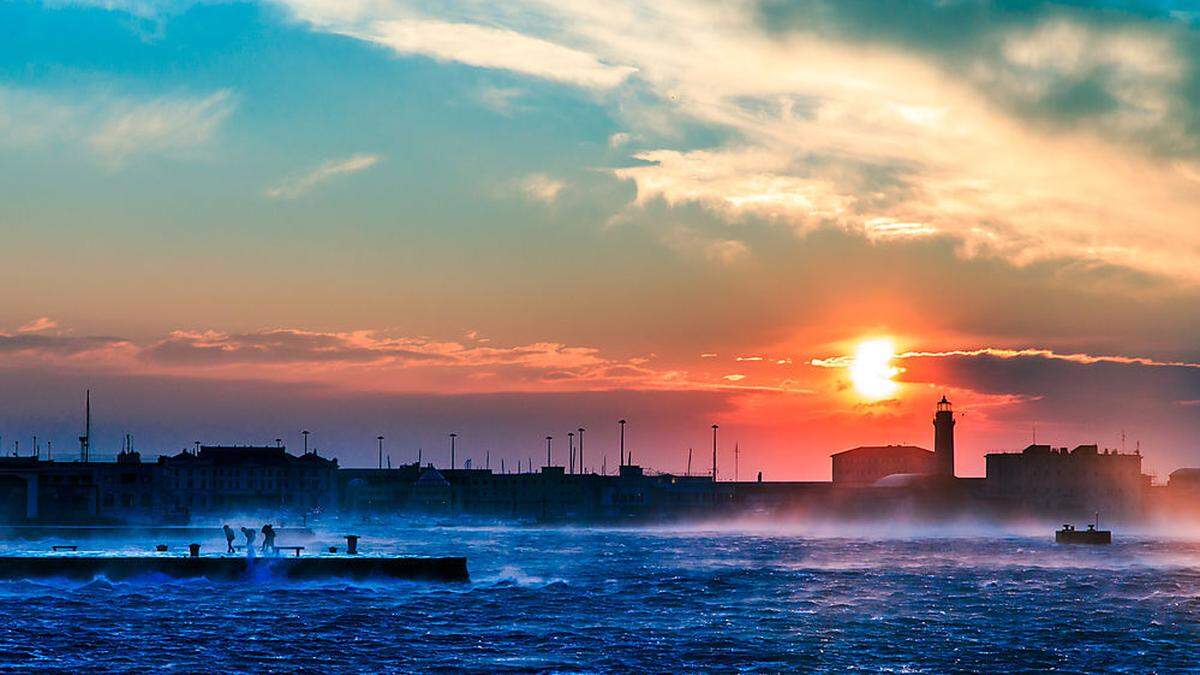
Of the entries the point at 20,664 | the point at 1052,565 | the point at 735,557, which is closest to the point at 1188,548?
the point at 1052,565

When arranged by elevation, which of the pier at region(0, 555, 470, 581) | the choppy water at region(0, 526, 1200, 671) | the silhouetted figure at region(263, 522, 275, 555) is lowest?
the choppy water at region(0, 526, 1200, 671)

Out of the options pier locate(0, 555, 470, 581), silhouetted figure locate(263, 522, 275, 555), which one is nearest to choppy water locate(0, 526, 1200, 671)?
pier locate(0, 555, 470, 581)

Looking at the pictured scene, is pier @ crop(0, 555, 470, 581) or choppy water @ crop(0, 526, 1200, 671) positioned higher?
pier @ crop(0, 555, 470, 581)

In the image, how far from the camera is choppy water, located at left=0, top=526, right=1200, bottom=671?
197 ft

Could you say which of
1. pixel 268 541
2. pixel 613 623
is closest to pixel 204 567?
pixel 268 541

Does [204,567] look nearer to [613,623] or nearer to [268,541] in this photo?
[268,541]

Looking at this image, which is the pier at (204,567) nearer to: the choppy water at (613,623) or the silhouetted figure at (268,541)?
the choppy water at (613,623)

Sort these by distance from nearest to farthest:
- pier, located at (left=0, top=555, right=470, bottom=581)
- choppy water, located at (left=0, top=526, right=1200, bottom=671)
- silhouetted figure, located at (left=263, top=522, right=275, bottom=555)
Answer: choppy water, located at (left=0, top=526, right=1200, bottom=671) → pier, located at (left=0, top=555, right=470, bottom=581) → silhouetted figure, located at (left=263, top=522, right=275, bottom=555)

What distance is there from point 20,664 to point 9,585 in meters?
28.7

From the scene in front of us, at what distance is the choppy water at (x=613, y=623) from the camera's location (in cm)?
6009

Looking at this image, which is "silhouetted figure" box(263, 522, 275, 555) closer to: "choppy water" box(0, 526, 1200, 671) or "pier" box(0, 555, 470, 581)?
"pier" box(0, 555, 470, 581)

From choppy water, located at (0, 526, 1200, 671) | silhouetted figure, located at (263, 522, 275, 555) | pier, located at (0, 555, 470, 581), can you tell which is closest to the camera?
choppy water, located at (0, 526, 1200, 671)

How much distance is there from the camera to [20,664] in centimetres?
5669

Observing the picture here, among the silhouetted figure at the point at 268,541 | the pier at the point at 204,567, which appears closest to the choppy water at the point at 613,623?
the pier at the point at 204,567
